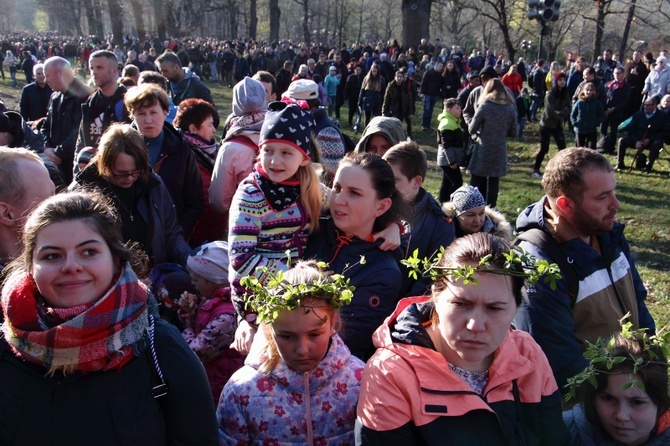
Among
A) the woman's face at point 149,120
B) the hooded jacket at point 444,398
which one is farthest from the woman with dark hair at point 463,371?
the woman's face at point 149,120

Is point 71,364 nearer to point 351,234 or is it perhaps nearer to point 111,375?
point 111,375

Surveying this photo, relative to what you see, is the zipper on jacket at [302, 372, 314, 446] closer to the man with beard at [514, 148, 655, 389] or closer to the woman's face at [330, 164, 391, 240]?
the woman's face at [330, 164, 391, 240]

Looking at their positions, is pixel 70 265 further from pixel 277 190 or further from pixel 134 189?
pixel 134 189

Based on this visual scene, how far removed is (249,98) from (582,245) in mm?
3137

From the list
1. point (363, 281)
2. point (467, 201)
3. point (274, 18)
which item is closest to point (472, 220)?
point (467, 201)

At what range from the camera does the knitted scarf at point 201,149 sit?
520 centimetres

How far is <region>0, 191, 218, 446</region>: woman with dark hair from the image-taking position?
74.7 inches

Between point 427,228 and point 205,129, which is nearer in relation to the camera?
point 427,228

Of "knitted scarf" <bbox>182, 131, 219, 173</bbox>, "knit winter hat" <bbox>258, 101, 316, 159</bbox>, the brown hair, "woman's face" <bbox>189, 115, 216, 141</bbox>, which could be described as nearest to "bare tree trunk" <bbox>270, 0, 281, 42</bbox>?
"woman's face" <bbox>189, 115, 216, 141</bbox>

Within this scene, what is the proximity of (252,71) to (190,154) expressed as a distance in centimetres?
2303

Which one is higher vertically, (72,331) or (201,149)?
(201,149)

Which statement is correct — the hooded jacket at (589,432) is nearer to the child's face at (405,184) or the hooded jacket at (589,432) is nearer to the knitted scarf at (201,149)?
the child's face at (405,184)

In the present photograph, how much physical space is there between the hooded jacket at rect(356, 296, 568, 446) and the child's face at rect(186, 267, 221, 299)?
1.54 meters

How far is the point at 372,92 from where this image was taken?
16219mm
